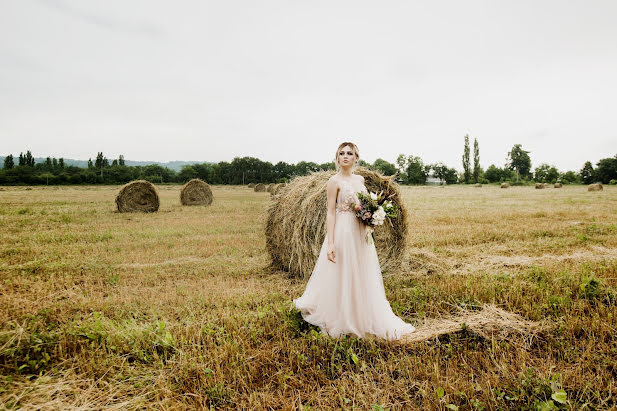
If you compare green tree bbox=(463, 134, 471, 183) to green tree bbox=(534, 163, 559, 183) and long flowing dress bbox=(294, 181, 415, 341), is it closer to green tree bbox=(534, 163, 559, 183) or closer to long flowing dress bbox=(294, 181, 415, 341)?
green tree bbox=(534, 163, 559, 183)

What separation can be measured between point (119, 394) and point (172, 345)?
66 cm

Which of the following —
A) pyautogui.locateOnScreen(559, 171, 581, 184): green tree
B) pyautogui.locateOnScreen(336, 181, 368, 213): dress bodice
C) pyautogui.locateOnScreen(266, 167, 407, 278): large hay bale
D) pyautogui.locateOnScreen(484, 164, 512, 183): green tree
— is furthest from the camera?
pyautogui.locateOnScreen(484, 164, 512, 183): green tree

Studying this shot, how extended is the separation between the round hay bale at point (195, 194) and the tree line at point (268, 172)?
1204 inches

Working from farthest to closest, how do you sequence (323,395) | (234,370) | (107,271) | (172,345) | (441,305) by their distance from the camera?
(107,271)
(441,305)
(172,345)
(234,370)
(323,395)

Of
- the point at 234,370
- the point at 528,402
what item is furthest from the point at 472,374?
the point at 234,370

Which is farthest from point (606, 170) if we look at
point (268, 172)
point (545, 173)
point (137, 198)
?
point (137, 198)

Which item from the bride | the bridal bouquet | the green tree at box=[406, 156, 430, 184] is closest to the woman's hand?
the bride

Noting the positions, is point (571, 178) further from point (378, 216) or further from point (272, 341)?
point (272, 341)

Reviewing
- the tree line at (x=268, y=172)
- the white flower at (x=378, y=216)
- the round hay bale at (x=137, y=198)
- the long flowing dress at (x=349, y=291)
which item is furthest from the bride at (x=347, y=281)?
the tree line at (x=268, y=172)

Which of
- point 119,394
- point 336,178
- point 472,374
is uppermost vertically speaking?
point 336,178

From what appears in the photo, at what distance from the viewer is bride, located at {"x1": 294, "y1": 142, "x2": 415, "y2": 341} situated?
3777 millimetres

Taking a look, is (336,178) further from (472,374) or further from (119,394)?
(119,394)

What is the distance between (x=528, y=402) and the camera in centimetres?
259

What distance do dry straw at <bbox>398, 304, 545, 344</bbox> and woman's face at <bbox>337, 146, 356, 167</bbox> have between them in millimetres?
2070
